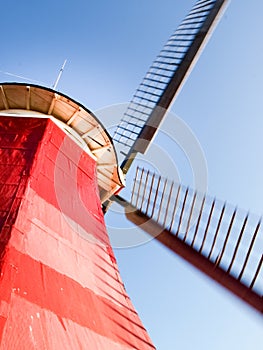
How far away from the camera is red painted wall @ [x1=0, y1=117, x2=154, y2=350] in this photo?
2.05 meters

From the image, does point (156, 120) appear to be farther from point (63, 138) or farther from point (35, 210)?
point (35, 210)

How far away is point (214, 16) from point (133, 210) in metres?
4.54

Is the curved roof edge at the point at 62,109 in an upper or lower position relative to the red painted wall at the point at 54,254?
upper

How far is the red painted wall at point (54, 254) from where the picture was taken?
6.73 ft

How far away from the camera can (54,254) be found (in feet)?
8.98

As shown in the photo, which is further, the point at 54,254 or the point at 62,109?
the point at 62,109

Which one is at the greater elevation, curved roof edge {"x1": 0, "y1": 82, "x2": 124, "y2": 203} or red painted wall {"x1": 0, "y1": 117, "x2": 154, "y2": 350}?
curved roof edge {"x1": 0, "y1": 82, "x2": 124, "y2": 203}

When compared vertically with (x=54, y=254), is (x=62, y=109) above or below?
above

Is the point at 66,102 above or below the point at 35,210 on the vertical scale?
above

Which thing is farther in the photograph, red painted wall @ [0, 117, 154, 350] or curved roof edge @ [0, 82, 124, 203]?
curved roof edge @ [0, 82, 124, 203]

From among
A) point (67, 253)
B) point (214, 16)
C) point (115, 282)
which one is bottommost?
point (115, 282)

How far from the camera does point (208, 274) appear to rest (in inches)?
109

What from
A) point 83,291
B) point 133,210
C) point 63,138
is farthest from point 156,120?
point 83,291

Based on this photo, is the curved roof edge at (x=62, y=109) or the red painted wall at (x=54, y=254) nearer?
the red painted wall at (x=54, y=254)
